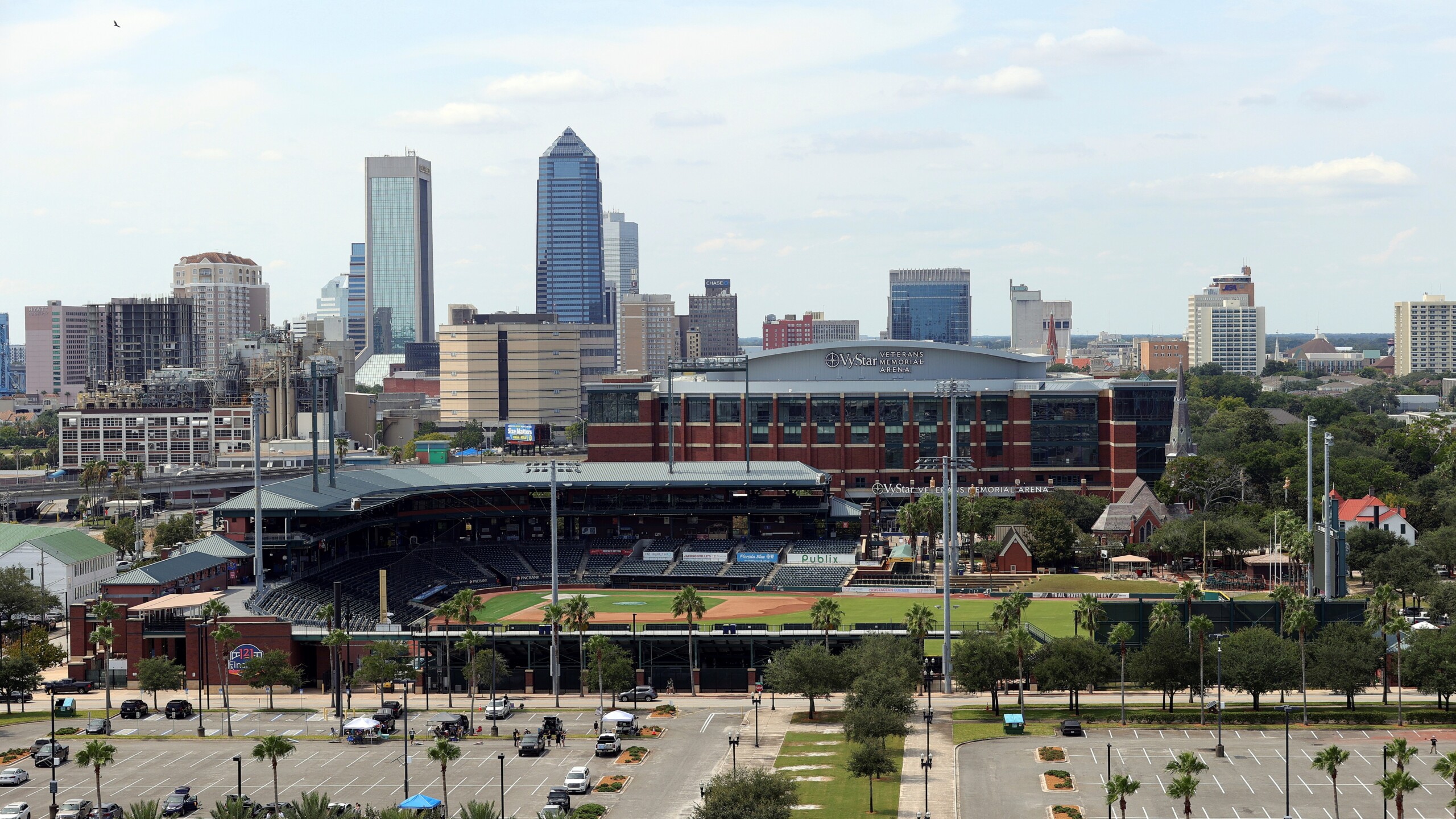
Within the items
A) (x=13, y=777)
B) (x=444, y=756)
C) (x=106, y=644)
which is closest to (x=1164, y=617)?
(x=444, y=756)

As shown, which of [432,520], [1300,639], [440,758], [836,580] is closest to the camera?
[440,758]

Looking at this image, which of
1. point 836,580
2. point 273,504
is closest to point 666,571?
point 836,580

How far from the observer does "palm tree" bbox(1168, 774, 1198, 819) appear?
73688 millimetres

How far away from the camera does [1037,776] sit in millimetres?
84438

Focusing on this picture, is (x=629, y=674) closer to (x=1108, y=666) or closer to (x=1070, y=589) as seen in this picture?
(x=1108, y=666)

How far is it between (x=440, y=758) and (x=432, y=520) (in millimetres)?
87115

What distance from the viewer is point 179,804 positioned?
80312mm

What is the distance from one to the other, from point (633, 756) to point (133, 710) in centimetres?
3785

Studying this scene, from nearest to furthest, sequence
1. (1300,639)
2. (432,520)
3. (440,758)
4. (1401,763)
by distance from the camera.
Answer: (1401,763) < (440,758) < (1300,639) < (432,520)

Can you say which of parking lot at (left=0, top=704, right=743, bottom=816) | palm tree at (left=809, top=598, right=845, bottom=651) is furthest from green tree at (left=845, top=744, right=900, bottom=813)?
palm tree at (left=809, top=598, right=845, bottom=651)

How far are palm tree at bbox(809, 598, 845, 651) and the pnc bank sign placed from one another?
89403mm

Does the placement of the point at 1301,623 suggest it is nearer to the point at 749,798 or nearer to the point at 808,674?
the point at 808,674

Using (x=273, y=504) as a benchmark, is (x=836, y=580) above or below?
below

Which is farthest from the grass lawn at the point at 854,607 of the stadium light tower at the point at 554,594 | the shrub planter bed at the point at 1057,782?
the shrub planter bed at the point at 1057,782
